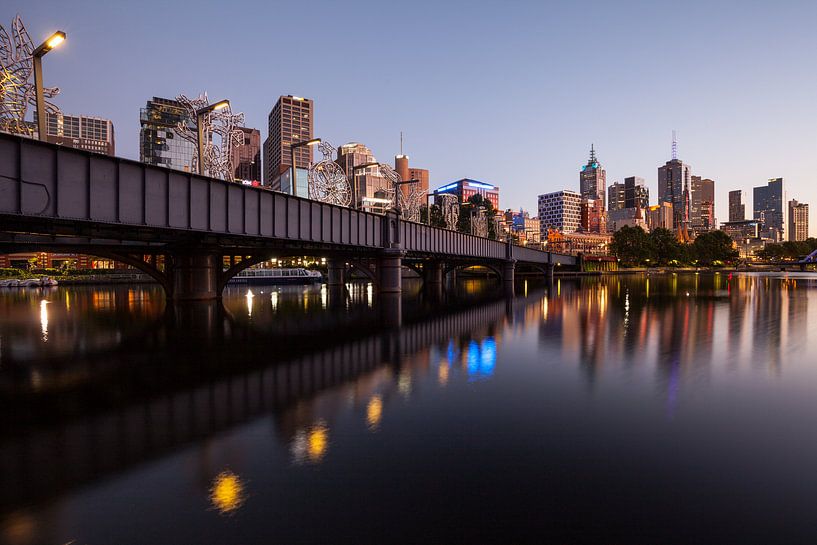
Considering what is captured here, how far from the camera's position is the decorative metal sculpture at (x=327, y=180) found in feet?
125

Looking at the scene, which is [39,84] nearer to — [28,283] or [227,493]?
[227,493]

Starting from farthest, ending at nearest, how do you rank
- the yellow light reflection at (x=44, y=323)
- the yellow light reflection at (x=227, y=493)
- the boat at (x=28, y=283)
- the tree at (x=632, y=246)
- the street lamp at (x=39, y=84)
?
the tree at (x=632, y=246)
the boat at (x=28, y=283)
the yellow light reflection at (x=44, y=323)
the street lamp at (x=39, y=84)
the yellow light reflection at (x=227, y=493)

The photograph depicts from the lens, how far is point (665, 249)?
191 metres

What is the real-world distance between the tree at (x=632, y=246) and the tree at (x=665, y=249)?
5336mm

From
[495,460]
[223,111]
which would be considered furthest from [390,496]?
[223,111]

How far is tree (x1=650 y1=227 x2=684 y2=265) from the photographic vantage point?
190 meters

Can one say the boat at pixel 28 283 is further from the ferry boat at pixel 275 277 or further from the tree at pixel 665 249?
the tree at pixel 665 249

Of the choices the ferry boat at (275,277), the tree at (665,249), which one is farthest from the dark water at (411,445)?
the tree at (665,249)

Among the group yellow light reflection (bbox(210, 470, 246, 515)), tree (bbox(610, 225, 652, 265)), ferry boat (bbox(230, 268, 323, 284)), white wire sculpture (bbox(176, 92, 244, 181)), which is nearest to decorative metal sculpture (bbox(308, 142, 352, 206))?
white wire sculpture (bbox(176, 92, 244, 181))

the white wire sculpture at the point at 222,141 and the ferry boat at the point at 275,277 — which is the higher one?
the white wire sculpture at the point at 222,141

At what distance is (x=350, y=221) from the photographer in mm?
41156

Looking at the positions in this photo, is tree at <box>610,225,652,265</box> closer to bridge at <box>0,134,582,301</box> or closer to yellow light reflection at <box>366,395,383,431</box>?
bridge at <box>0,134,582,301</box>

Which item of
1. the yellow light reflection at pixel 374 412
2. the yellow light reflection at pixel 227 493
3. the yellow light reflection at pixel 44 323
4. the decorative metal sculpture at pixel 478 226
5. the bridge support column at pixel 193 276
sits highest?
the decorative metal sculpture at pixel 478 226

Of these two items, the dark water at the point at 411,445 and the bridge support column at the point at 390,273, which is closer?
the dark water at the point at 411,445
